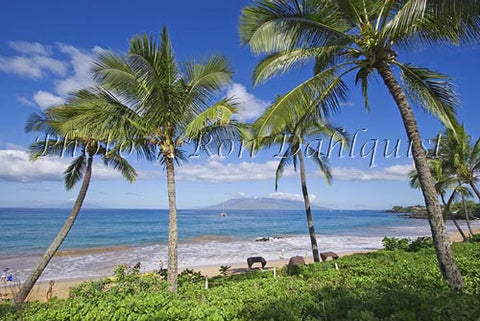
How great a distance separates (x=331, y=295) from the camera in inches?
176

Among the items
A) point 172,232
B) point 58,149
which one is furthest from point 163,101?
point 58,149

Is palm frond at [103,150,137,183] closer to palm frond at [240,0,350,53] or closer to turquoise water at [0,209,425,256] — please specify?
palm frond at [240,0,350,53]

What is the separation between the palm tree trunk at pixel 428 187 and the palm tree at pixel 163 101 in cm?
358

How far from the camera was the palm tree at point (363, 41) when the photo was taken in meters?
5.93

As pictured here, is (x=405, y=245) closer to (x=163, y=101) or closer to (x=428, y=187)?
(x=428, y=187)

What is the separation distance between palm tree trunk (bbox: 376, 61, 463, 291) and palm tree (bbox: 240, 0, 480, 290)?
15 mm

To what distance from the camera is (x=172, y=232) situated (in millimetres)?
8180

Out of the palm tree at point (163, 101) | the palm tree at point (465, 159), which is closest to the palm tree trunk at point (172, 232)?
the palm tree at point (163, 101)

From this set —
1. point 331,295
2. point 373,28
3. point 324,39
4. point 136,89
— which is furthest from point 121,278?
point 373,28

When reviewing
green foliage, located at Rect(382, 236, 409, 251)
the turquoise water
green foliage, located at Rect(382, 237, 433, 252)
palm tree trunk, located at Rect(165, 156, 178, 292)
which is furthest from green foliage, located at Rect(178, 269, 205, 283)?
the turquoise water

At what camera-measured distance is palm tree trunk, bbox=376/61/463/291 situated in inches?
203

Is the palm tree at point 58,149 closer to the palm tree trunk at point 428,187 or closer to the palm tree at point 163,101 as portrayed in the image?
the palm tree at point 163,101

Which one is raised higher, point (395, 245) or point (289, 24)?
point (289, 24)

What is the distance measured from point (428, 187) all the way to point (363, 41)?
3075mm
